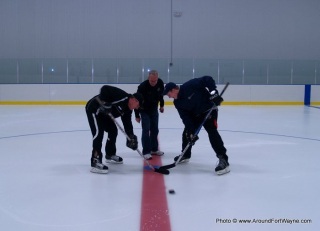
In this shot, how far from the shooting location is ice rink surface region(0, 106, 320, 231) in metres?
2.52

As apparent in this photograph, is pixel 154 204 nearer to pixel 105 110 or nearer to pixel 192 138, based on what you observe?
pixel 192 138

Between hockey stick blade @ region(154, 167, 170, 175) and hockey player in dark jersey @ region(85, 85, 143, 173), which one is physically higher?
hockey player in dark jersey @ region(85, 85, 143, 173)

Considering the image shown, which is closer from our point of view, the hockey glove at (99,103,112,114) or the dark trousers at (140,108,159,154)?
the hockey glove at (99,103,112,114)

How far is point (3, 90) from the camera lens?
1186 centimetres

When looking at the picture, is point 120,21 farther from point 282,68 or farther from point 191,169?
point 191,169

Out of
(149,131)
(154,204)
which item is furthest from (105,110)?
(154,204)

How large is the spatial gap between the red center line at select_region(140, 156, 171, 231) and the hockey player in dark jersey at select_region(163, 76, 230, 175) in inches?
22.4

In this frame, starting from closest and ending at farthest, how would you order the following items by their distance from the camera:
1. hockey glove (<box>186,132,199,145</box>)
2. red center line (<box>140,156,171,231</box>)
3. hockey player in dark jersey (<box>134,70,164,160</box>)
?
red center line (<box>140,156,171,231</box>) < hockey glove (<box>186,132,199,145</box>) < hockey player in dark jersey (<box>134,70,164,160</box>)

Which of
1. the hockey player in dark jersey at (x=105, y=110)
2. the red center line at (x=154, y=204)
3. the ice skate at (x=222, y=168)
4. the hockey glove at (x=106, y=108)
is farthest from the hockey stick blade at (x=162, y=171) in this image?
the hockey glove at (x=106, y=108)

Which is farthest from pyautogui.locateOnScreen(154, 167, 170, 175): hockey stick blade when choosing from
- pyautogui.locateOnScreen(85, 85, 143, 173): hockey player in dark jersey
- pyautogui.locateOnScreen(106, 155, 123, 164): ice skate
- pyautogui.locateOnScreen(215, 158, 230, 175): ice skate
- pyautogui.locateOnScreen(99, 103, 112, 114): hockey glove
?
pyautogui.locateOnScreen(99, 103, 112, 114): hockey glove

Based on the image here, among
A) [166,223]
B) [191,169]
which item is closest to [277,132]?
[191,169]

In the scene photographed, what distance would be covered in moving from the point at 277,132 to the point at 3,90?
8910 millimetres

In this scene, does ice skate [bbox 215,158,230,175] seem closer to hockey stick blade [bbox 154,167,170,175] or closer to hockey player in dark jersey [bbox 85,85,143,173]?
hockey stick blade [bbox 154,167,170,175]

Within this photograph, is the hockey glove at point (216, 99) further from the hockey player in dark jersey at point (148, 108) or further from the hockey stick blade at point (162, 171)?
the hockey player in dark jersey at point (148, 108)
